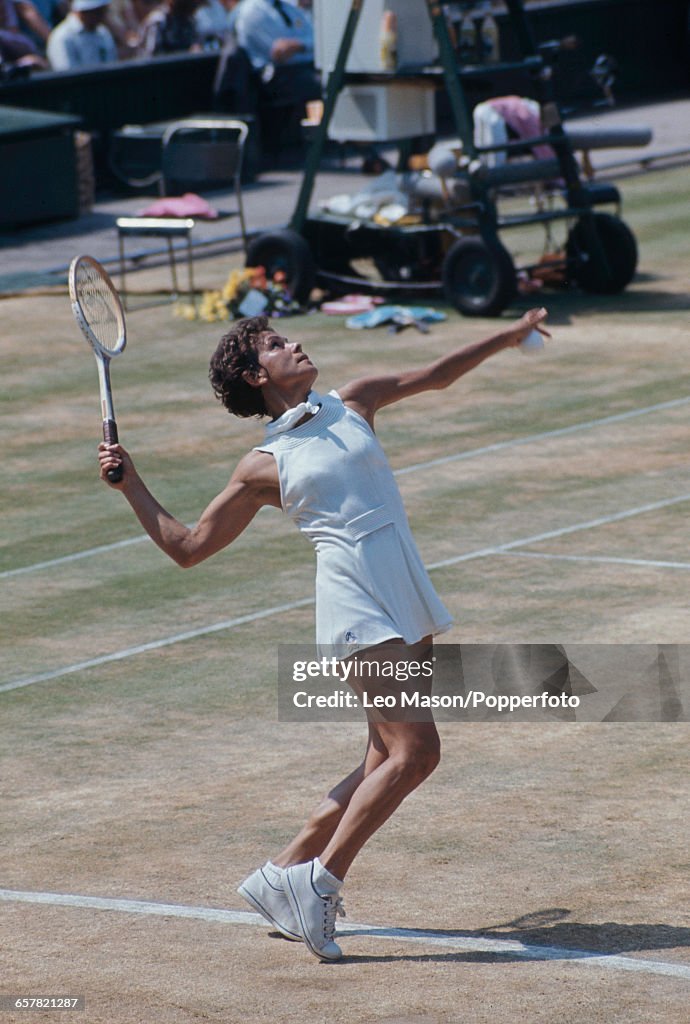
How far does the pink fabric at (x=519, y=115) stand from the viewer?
68.3 feet

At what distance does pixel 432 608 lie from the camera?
6.00m

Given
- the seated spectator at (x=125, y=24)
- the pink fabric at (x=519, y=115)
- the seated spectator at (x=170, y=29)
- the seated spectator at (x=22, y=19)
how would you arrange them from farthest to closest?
the seated spectator at (x=170, y=29), the seated spectator at (x=125, y=24), the seated spectator at (x=22, y=19), the pink fabric at (x=519, y=115)

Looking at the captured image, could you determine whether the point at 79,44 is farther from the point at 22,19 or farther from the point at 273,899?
the point at 273,899

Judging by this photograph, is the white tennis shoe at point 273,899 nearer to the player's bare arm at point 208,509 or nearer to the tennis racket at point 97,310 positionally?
the player's bare arm at point 208,509

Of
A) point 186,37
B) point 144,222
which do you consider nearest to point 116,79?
point 186,37

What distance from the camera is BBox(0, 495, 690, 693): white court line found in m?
9.16

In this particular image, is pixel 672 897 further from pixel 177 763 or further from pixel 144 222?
pixel 144 222

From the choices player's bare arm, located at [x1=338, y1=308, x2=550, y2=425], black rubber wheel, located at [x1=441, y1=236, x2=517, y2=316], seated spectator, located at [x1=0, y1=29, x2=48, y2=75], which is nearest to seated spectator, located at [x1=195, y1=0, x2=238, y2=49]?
seated spectator, located at [x1=0, y1=29, x2=48, y2=75]

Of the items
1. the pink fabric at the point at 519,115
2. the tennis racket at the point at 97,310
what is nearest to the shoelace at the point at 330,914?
the tennis racket at the point at 97,310

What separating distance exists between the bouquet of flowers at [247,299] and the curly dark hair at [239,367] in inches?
482

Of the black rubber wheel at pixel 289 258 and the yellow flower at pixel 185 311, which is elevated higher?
the black rubber wheel at pixel 289 258

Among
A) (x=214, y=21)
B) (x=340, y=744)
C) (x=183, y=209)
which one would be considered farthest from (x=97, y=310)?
(x=214, y=21)

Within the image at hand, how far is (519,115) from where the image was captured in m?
21.0

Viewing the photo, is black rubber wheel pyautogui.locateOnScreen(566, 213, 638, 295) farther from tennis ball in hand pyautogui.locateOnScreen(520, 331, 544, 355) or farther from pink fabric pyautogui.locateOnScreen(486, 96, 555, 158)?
tennis ball in hand pyautogui.locateOnScreen(520, 331, 544, 355)
